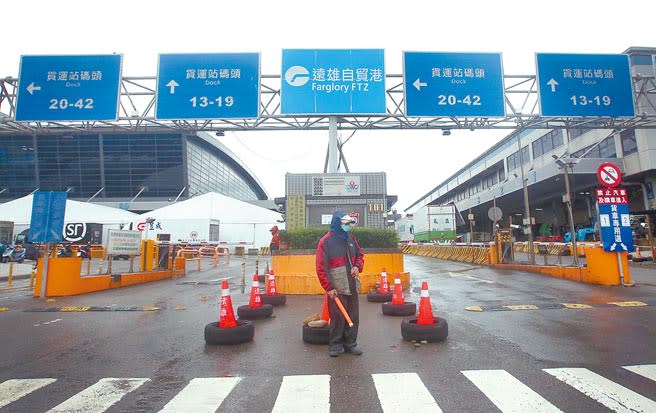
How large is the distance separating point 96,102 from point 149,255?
6333 millimetres

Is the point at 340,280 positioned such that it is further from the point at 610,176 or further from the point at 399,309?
the point at 610,176

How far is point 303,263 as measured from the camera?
37.0ft

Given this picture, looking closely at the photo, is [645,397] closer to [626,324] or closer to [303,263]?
[626,324]

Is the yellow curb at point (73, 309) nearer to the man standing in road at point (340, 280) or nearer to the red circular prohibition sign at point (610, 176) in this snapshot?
the man standing in road at point (340, 280)

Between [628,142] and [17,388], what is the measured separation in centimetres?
3799

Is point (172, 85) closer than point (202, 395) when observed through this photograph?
No

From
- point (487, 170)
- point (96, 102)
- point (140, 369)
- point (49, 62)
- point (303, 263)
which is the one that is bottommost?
point (140, 369)

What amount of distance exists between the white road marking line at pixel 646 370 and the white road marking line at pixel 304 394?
3.24m

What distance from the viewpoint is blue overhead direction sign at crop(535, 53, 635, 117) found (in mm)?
13781

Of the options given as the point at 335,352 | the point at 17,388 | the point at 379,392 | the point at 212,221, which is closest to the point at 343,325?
the point at 335,352

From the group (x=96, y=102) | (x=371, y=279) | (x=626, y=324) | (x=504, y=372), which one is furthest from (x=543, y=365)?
(x=96, y=102)

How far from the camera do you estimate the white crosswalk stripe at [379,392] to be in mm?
3430

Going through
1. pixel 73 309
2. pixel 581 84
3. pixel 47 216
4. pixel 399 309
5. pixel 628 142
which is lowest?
pixel 73 309

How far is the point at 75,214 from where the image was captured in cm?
3753
